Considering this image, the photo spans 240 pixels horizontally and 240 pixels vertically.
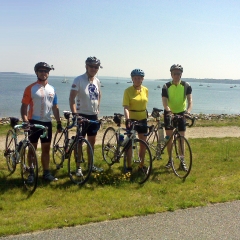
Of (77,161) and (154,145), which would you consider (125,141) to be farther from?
(154,145)

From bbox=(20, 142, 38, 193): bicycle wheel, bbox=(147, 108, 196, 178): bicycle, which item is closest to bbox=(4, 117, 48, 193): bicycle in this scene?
bbox=(20, 142, 38, 193): bicycle wheel

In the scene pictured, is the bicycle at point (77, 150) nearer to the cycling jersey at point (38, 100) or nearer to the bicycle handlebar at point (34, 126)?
the cycling jersey at point (38, 100)

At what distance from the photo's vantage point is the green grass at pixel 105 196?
13.4 feet

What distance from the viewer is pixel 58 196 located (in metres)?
4.93

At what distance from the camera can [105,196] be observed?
16.2ft

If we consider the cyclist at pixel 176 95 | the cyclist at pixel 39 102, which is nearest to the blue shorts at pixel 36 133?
the cyclist at pixel 39 102

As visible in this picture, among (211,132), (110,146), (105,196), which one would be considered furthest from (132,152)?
(211,132)

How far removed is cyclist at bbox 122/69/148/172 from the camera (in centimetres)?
593

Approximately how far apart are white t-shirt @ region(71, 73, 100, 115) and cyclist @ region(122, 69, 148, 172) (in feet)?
1.89

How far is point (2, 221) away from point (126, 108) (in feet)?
9.83

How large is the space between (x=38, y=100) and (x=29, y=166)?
116cm

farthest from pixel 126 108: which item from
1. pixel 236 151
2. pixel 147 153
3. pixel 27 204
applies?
pixel 236 151

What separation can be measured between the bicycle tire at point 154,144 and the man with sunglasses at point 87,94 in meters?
1.58

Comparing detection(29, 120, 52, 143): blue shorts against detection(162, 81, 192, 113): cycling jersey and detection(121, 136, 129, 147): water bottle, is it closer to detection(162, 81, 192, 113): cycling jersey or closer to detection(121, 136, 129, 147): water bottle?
detection(121, 136, 129, 147): water bottle
